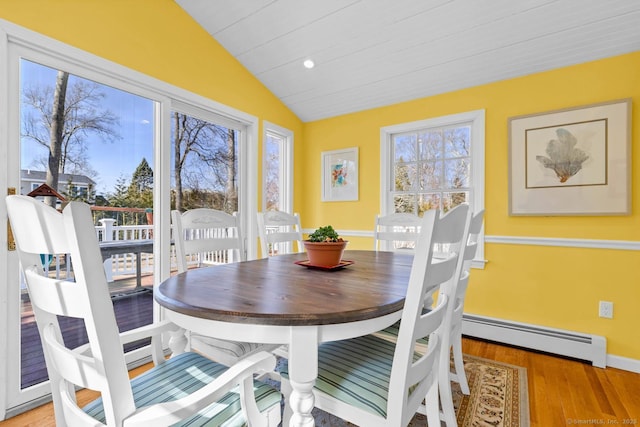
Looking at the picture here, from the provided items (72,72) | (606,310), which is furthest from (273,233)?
(606,310)

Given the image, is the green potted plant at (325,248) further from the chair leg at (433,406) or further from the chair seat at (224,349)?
the chair leg at (433,406)

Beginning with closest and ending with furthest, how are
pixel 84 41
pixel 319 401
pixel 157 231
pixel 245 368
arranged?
pixel 245 368, pixel 319 401, pixel 84 41, pixel 157 231

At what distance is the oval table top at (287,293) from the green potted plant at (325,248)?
5 cm

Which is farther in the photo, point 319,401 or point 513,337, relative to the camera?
point 513,337

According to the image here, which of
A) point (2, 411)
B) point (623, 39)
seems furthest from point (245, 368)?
point (623, 39)

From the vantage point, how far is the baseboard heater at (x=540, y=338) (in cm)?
229

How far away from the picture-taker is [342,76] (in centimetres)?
306

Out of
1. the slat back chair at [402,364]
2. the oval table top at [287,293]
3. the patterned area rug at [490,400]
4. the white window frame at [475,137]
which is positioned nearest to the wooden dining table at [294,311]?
the oval table top at [287,293]

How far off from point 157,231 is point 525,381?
9.34 ft

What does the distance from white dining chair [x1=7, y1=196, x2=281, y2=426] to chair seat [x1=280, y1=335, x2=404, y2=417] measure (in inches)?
8.2

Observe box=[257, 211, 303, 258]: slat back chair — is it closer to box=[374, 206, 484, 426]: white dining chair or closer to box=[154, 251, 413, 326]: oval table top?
box=[154, 251, 413, 326]: oval table top

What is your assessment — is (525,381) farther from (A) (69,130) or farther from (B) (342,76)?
(A) (69,130)

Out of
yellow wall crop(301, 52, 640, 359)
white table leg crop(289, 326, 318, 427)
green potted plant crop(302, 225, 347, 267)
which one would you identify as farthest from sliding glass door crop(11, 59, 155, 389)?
yellow wall crop(301, 52, 640, 359)

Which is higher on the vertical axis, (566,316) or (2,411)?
(566,316)
